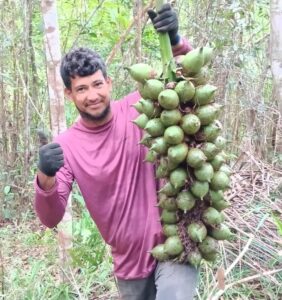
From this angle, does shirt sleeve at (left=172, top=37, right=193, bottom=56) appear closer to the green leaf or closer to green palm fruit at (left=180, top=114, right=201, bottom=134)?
green palm fruit at (left=180, top=114, right=201, bottom=134)

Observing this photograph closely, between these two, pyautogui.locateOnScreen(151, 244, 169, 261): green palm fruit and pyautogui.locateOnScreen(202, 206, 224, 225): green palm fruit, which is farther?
pyautogui.locateOnScreen(151, 244, 169, 261): green palm fruit

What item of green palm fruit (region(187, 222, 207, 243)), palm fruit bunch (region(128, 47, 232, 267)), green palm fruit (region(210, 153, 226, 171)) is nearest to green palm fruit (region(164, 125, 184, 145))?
palm fruit bunch (region(128, 47, 232, 267))

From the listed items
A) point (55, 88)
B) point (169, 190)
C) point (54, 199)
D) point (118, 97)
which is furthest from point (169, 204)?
point (118, 97)

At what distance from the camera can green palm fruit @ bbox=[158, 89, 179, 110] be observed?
254 cm

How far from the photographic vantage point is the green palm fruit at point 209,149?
2625mm

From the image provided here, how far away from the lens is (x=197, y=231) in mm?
2736

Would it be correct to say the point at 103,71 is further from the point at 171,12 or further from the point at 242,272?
the point at 242,272

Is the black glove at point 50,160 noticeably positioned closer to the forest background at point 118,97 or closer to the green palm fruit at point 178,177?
the green palm fruit at point 178,177

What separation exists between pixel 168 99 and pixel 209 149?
0.97 feet

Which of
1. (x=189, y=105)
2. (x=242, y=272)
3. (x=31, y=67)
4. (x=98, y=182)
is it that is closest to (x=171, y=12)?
(x=189, y=105)

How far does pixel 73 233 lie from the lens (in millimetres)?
4707

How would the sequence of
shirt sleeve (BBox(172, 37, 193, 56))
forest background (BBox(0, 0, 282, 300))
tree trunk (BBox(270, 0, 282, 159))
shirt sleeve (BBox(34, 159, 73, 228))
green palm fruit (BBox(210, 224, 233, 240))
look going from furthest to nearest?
forest background (BBox(0, 0, 282, 300)) < tree trunk (BBox(270, 0, 282, 159)) < shirt sleeve (BBox(172, 37, 193, 56)) < shirt sleeve (BBox(34, 159, 73, 228)) < green palm fruit (BBox(210, 224, 233, 240))

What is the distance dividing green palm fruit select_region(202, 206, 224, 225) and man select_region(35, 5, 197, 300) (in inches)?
12.9

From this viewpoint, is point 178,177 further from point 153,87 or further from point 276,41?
point 276,41
